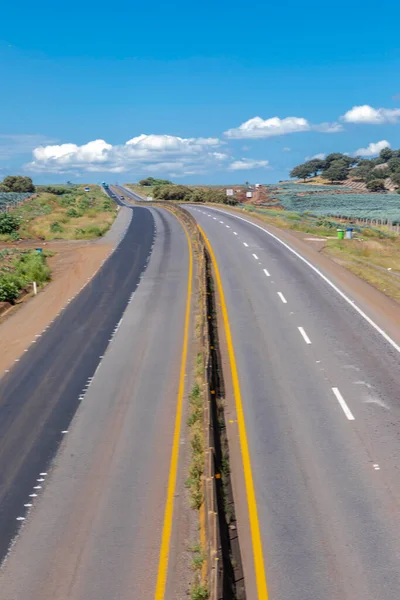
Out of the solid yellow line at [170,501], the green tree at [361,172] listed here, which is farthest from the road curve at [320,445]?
the green tree at [361,172]

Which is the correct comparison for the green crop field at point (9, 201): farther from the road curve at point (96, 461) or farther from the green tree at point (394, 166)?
the green tree at point (394, 166)

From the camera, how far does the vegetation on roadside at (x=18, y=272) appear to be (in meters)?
31.3

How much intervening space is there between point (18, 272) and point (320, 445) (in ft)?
85.1

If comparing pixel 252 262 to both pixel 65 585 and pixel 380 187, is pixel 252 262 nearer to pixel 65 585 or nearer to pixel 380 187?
pixel 65 585

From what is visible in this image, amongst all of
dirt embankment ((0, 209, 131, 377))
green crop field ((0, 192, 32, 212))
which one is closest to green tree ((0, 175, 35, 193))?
green crop field ((0, 192, 32, 212))

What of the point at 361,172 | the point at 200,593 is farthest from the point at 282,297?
the point at 361,172

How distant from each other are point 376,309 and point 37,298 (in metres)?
16.9

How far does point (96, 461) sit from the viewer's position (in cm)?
1402

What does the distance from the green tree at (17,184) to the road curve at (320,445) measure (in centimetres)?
13880

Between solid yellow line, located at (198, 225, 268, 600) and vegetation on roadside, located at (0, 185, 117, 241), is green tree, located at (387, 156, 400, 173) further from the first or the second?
solid yellow line, located at (198, 225, 268, 600)

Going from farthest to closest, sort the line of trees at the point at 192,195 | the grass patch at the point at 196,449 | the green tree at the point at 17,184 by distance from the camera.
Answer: the green tree at the point at 17,184 < the line of trees at the point at 192,195 < the grass patch at the point at 196,449

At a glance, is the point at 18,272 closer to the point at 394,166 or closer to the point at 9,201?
the point at 9,201

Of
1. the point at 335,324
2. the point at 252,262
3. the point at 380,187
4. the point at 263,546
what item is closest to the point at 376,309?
the point at 335,324

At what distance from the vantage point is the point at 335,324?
2489cm
